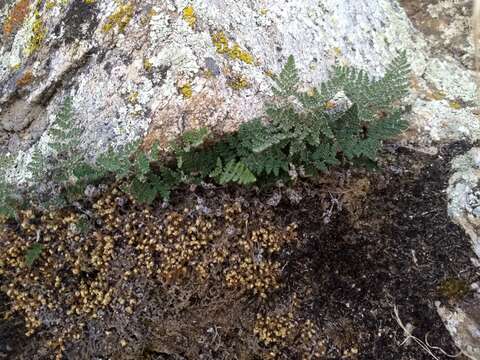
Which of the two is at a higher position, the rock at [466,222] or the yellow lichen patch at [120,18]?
the yellow lichen patch at [120,18]

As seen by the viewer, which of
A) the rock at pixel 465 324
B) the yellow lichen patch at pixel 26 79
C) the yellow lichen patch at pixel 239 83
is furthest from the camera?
the yellow lichen patch at pixel 26 79

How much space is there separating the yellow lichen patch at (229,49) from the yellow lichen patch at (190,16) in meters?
0.19

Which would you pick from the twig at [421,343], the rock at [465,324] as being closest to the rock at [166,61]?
the rock at [465,324]

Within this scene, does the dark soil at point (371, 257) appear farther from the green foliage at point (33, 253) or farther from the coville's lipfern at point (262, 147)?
the green foliage at point (33, 253)

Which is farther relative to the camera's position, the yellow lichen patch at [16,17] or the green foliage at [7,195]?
the yellow lichen patch at [16,17]

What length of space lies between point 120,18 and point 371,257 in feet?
9.15

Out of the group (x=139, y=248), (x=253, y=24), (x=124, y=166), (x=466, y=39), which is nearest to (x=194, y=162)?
(x=124, y=166)

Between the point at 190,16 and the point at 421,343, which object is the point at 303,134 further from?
the point at 421,343

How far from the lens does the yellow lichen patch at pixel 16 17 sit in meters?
4.69

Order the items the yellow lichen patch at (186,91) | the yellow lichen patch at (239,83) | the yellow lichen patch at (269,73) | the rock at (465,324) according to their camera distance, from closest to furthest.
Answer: the rock at (465,324)
the yellow lichen patch at (186,91)
the yellow lichen patch at (239,83)
the yellow lichen patch at (269,73)

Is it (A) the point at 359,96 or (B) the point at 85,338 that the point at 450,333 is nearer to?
(A) the point at 359,96

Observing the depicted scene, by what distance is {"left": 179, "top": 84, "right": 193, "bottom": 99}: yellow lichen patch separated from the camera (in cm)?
364

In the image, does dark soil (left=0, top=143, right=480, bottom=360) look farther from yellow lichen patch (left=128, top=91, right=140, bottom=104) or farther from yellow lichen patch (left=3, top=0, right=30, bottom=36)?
yellow lichen patch (left=3, top=0, right=30, bottom=36)

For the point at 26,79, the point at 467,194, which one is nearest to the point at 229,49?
the point at 26,79
